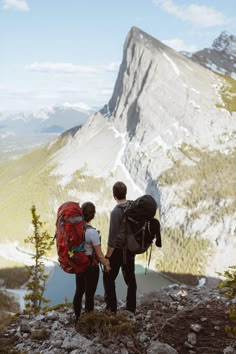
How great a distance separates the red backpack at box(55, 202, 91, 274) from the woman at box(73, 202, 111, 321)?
0.63 ft

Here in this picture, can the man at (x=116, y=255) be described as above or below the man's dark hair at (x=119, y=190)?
below

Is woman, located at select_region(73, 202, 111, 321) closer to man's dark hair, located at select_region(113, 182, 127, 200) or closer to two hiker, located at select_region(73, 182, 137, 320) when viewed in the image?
two hiker, located at select_region(73, 182, 137, 320)

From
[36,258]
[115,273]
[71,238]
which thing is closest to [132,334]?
[115,273]

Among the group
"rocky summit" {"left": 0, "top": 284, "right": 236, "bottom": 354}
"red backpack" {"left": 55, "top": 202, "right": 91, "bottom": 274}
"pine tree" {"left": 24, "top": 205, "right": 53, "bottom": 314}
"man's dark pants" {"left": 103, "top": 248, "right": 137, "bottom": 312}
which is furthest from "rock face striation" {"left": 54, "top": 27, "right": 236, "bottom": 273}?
"red backpack" {"left": 55, "top": 202, "right": 91, "bottom": 274}

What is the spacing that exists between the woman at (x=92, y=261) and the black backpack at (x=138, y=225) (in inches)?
24.0

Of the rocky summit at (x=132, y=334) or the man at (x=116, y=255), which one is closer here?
the rocky summit at (x=132, y=334)

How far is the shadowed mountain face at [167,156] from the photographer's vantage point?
96.0 meters

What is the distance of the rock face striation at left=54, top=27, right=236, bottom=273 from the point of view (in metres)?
107

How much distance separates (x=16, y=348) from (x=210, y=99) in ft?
401

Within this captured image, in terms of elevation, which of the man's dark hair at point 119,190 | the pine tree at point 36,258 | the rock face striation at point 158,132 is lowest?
the pine tree at point 36,258

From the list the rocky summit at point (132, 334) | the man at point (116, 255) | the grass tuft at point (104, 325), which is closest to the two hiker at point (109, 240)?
the man at point (116, 255)

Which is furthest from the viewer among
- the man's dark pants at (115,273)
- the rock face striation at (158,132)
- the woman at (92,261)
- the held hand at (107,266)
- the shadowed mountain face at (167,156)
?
the rock face striation at (158,132)

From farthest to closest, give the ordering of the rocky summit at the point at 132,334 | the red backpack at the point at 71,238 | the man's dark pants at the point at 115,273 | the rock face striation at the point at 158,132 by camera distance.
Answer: the rock face striation at the point at 158,132 → the man's dark pants at the point at 115,273 → the red backpack at the point at 71,238 → the rocky summit at the point at 132,334

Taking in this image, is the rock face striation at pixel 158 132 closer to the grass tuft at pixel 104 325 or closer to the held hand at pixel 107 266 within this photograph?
the held hand at pixel 107 266
